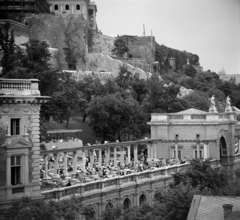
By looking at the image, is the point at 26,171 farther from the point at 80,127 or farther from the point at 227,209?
the point at 80,127

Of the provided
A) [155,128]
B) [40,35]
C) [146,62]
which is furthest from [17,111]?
[146,62]

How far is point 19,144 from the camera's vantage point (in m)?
30.7

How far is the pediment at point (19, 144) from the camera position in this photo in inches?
1198

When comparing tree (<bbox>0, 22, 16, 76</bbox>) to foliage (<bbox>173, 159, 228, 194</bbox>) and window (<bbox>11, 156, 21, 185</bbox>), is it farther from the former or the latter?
window (<bbox>11, 156, 21, 185</bbox>)

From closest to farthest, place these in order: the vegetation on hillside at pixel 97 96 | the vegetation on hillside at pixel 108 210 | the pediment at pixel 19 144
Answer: the vegetation on hillside at pixel 108 210, the pediment at pixel 19 144, the vegetation on hillside at pixel 97 96

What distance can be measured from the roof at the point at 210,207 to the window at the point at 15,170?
9.36 meters

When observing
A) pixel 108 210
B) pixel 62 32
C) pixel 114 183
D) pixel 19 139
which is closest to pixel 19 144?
pixel 19 139

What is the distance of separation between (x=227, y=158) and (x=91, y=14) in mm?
64537

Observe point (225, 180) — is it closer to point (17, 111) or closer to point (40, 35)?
point (17, 111)

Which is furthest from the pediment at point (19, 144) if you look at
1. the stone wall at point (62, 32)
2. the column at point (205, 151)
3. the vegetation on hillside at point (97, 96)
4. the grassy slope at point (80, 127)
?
the stone wall at point (62, 32)

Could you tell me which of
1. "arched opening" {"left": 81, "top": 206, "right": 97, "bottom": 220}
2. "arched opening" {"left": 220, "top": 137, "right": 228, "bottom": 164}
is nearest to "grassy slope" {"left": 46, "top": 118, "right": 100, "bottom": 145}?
"arched opening" {"left": 220, "top": 137, "right": 228, "bottom": 164}

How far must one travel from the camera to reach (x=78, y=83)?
276 feet

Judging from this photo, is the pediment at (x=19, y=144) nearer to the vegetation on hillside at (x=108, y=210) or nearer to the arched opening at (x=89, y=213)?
the vegetation on hillside at (x=108, y=210)

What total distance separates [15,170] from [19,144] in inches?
48.2
